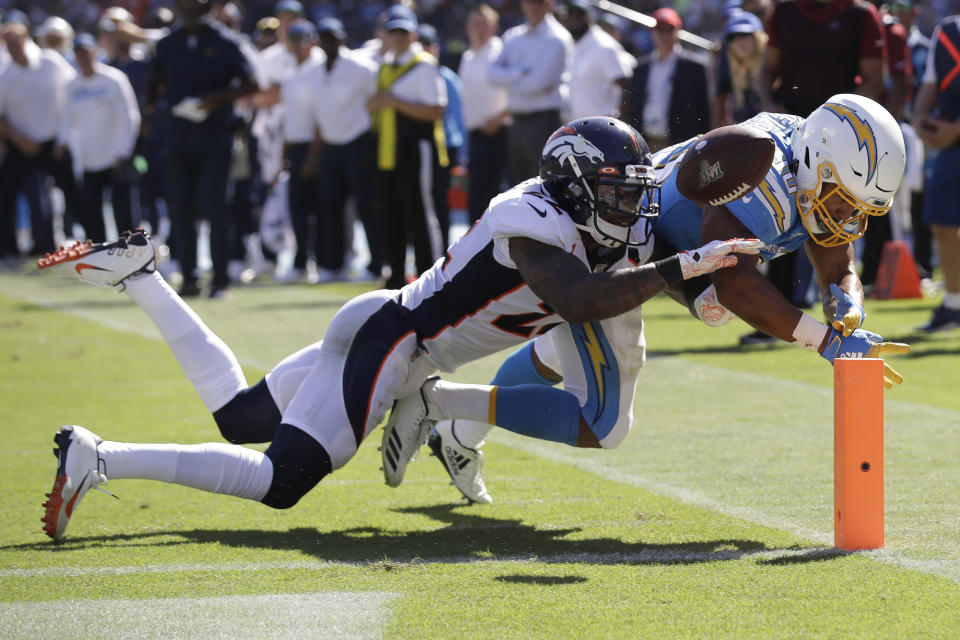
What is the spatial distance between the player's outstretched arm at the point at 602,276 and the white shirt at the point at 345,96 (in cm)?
772

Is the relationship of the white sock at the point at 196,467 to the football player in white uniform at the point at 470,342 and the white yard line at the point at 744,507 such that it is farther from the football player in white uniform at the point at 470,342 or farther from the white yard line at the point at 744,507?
the white yard line at the point at 744,507

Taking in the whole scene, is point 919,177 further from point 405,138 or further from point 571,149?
point 571,149

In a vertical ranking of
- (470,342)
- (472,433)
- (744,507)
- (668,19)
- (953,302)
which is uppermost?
(668,19)

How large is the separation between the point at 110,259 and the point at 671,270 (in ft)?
6.34

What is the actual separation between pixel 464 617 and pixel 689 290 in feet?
5.26

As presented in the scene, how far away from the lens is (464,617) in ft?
10.2

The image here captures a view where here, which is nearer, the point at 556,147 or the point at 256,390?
the point at 556,147

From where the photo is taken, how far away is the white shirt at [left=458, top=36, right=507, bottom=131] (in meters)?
11.6

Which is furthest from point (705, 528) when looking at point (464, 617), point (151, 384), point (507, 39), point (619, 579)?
point (507, 39)

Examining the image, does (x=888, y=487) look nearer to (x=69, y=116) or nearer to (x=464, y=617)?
(x=464, y=617)

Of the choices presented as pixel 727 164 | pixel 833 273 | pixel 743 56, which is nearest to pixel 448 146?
pixel 743 56

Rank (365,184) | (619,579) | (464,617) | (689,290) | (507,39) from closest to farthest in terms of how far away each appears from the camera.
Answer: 1. (464,617)
2. (619,579)
3. (689,290)
4. (507,39)
5. (365,184)

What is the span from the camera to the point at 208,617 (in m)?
3.18

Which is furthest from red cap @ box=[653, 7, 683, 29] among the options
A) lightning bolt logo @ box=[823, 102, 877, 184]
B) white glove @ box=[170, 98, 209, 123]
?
lightning bolt logo @ box=[823, 102, 877, 184]
